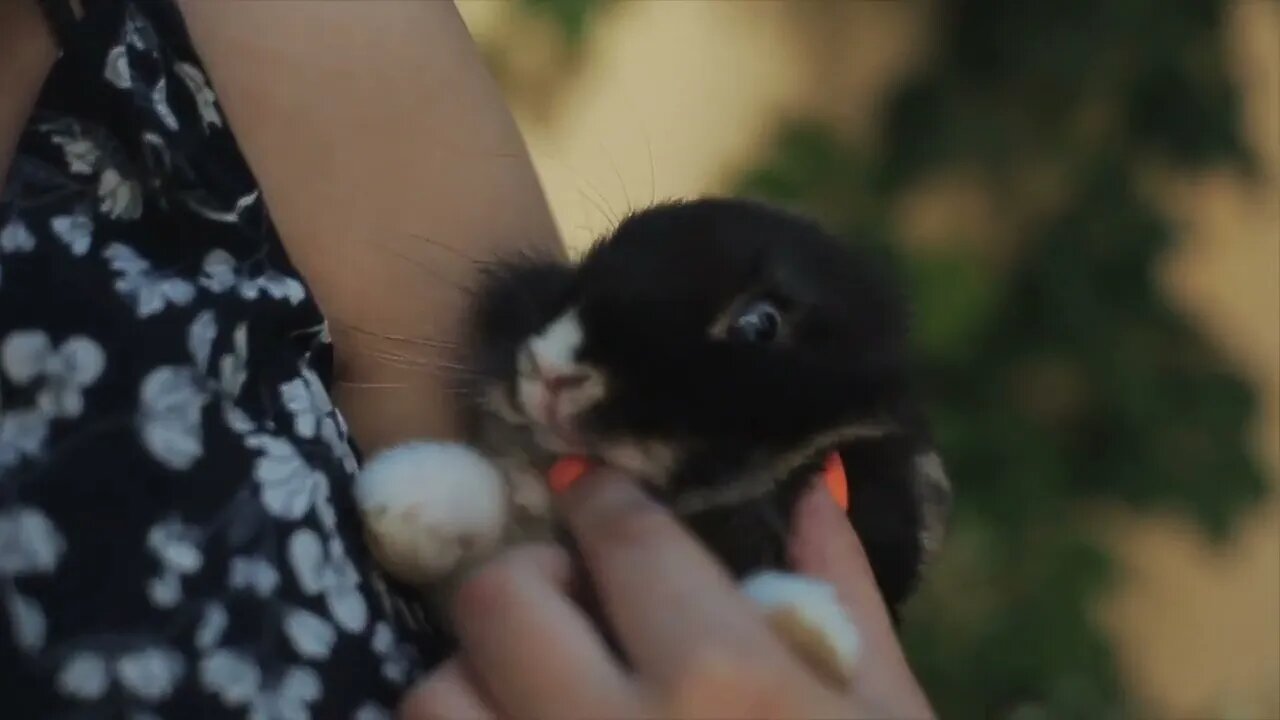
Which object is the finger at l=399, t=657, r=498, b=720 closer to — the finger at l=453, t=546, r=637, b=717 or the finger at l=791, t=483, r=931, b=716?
the finger at l=453, t=546, r=637, b=717

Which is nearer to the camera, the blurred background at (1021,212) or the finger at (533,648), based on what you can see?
the finger at (533,648)

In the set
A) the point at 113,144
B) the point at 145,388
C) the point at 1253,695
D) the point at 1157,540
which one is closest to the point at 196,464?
the point at 145,388

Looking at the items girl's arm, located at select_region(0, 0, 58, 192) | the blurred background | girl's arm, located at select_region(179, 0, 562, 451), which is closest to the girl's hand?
girl's arm, located at select_region(179, 0, 562, 451)

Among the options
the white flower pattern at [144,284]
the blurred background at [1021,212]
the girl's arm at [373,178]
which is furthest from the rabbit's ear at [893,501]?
the blurred background at [1021,212]

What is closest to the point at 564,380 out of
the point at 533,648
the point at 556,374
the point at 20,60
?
the point at 556,374

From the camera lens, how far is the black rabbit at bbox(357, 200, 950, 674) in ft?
1.93

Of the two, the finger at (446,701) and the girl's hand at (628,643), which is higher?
the girl's hand at (628,643)

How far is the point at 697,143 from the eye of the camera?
1582 mm

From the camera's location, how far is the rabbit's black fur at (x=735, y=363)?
23.2 inches

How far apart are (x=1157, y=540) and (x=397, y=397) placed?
1379 millimetres

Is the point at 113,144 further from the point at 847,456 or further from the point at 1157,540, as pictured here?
the point at 1157,540

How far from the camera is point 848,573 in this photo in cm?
64

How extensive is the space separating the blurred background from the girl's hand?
701 millimetres

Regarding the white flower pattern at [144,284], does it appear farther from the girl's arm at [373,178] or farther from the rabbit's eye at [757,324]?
the rabbit's eye at [757,324]
